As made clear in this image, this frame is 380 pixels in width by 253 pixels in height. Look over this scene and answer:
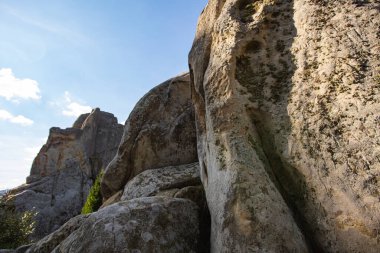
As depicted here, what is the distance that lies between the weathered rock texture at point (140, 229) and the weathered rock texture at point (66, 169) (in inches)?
1029

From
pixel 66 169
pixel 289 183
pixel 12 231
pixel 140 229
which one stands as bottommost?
pixel 12 231

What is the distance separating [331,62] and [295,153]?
165cm

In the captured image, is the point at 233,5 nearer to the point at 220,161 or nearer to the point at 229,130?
the point at 229,130

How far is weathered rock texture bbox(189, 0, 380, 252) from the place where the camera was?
4629 mm

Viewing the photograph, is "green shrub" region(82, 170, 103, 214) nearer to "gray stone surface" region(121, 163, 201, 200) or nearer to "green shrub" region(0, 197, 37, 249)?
"gray stone surface" region(121, 163, 201, 200)

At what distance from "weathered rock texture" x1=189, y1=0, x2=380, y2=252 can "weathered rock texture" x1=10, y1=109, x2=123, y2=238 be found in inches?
1082

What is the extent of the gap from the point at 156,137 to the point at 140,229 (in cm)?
747

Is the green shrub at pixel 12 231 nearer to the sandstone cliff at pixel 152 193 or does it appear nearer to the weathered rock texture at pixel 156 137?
the weathered rock texture at pixel 156 137

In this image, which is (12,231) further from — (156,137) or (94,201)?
(156,137)

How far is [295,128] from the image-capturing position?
5562mm

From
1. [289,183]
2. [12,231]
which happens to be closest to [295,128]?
[289,183]

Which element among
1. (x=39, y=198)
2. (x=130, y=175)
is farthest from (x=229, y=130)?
(x=39, y=198)

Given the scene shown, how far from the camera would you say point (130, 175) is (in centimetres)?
1292

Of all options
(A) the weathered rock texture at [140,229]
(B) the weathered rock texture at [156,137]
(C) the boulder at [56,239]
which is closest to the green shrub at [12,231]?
(B) the weathered rock texture at [156,137]
